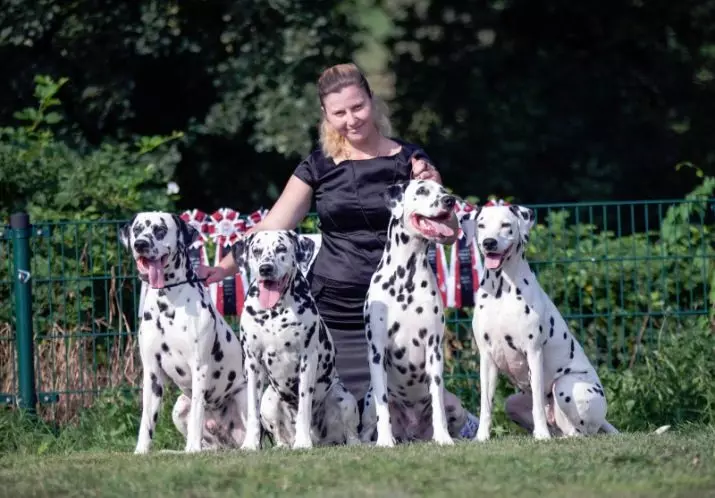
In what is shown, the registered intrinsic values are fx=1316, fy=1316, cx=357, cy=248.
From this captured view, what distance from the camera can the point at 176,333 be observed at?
23.6 feet

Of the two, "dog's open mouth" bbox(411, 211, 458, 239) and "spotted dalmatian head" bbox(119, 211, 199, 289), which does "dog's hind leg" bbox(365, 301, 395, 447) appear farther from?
"spotted dalmatian head" bbox(119, 211, 199, 289)

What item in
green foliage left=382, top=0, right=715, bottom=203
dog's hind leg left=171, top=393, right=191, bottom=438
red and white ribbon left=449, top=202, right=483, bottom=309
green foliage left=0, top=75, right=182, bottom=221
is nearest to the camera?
dog's hind leg left=171, top=393, right=191, bottom=438

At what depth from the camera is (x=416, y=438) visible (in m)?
7.74

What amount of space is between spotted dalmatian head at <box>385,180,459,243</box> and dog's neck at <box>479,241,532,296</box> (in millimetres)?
341

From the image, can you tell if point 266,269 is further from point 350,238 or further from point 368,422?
point 368,422

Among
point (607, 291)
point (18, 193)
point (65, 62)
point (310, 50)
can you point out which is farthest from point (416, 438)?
point (65, 62)

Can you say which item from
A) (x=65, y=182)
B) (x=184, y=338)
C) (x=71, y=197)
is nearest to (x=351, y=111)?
(x=184, y=338)

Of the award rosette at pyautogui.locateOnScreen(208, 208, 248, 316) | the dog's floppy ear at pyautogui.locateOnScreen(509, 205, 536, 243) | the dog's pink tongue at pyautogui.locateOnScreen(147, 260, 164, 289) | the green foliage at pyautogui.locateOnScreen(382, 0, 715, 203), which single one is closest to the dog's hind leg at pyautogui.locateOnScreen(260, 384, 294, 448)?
the dog's pink tongue at pyautogui.locateOnScreen(147, 260, 164, 289)

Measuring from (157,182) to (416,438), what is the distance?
5022mm

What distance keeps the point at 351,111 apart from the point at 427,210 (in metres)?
0.89

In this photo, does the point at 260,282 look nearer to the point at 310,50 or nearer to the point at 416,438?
the point at 416,438

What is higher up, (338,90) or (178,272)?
(338,90)

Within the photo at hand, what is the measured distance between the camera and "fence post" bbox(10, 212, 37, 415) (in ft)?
30.3

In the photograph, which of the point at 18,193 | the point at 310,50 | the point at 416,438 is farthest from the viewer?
the point at 310,50
